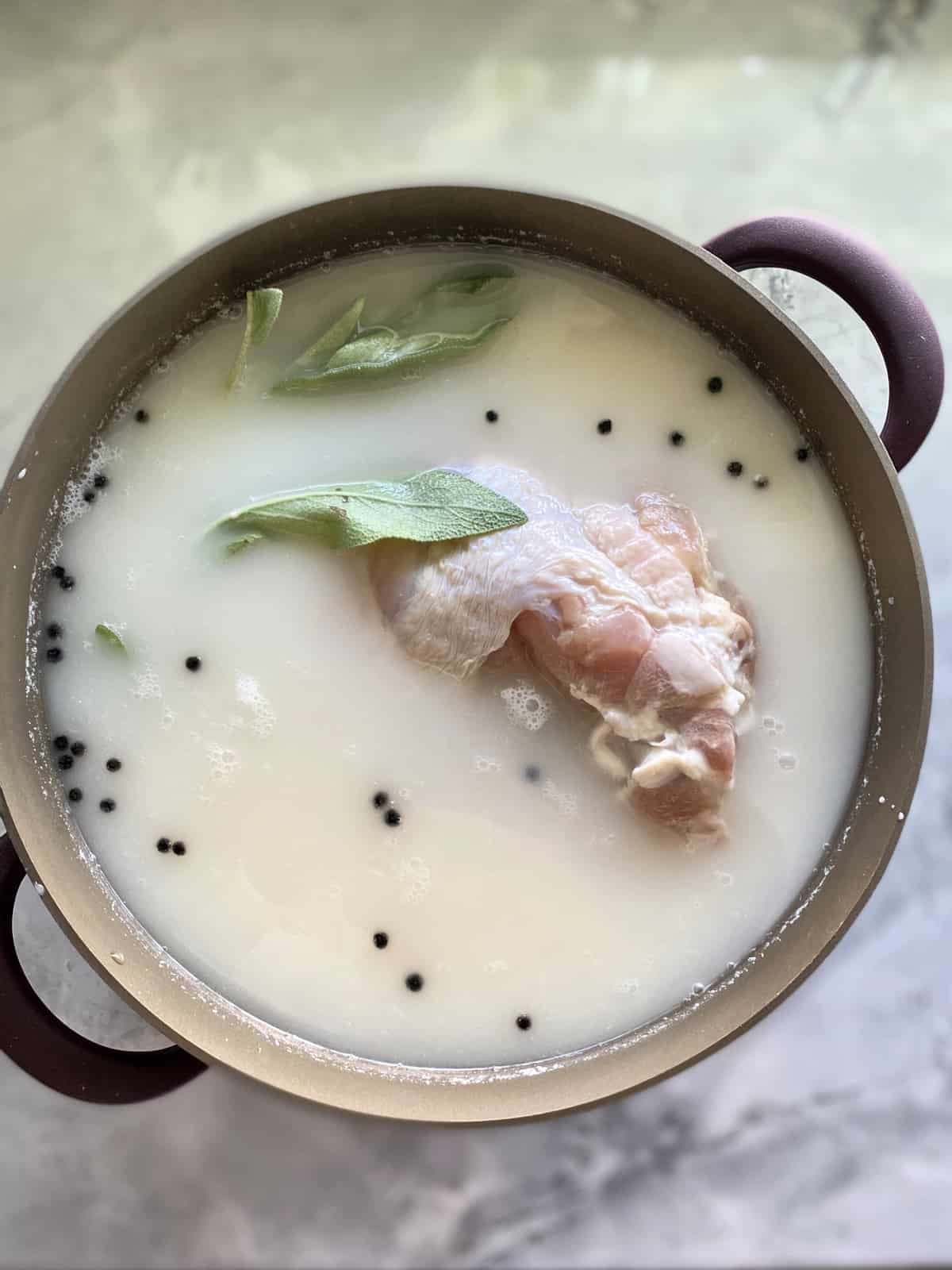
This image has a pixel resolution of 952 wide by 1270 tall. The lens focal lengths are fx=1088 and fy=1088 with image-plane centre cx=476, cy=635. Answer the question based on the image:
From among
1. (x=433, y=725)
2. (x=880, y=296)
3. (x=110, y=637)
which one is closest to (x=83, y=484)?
(x=110, y=637)

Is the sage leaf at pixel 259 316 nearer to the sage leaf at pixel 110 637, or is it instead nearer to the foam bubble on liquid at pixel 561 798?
the sage leaf at pixel 110 637

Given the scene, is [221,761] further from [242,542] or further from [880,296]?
[880,296]

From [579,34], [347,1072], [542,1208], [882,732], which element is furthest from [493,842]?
[579,34]

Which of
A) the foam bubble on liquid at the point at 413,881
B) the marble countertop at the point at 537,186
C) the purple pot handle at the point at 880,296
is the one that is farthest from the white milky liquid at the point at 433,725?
the marble countertop at the point at 537,186

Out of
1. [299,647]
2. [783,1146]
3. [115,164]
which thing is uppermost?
[115,164]

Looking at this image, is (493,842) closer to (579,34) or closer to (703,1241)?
(703,1241)

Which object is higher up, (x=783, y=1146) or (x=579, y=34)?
(x=579, y=34)
